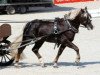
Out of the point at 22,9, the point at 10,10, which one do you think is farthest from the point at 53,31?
the point at 22,9

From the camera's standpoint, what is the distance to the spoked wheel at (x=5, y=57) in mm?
12918

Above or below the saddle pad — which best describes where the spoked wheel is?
below

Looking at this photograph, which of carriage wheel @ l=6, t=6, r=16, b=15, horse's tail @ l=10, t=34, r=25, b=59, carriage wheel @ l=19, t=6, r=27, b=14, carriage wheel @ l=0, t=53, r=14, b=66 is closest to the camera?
horse's tail @ l=10, t=34, r=25, b=59

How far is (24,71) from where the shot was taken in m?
12.4

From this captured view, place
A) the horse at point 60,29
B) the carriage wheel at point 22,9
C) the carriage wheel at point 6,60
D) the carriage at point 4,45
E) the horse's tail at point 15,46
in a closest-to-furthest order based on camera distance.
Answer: the horse at point 60,29
the carriage at point 4,45
the horse's tail at point 15,46
the carriage wheel at point 6,60
the carriage wheel at point 22,9

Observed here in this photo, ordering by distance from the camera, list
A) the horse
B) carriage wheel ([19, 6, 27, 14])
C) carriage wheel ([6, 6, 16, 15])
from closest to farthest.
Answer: the horse → carriage wheel ([6, 6, 16, 15]) → carriage wheel ([19, 6, 27, 14])

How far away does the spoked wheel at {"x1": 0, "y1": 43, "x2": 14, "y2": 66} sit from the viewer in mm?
12918

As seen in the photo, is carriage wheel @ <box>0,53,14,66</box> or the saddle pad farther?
carriage wheel @ <box>0,53,14,66</box>

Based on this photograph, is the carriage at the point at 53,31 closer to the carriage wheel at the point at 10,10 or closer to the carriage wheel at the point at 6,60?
the carriage wheel at the point at 6,60

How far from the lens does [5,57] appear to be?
1331 centimetres

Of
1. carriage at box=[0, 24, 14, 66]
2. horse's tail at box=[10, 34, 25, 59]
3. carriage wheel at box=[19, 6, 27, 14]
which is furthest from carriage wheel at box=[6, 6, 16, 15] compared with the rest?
horse's tail at box=[10, 34, 25, 59]

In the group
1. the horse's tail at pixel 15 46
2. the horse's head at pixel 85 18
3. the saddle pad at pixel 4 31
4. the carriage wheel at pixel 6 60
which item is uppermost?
the horse's head at pixel 85 18

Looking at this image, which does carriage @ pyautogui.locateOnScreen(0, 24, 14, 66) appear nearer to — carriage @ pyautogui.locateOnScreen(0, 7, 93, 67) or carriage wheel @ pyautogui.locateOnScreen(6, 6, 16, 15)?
carriage @ pyautogui.locateOnScreen(0, 7, 93, 67)

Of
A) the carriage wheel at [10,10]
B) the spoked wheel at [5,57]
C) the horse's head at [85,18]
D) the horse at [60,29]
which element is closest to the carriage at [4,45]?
the spoked wheel at [5,57]
